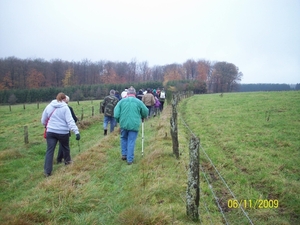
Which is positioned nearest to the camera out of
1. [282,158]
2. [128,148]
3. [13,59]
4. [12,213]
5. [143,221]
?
[143,221]

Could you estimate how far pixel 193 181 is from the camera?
371 centimetres

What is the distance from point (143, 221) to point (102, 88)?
70.9m

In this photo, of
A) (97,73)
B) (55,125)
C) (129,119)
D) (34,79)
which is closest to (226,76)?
(97,73)

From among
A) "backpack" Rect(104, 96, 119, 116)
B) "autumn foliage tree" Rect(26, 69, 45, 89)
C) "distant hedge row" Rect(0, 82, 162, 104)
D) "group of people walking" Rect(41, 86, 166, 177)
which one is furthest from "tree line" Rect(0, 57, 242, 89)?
"group of people walking" Rect(41, 86, 166, 177)

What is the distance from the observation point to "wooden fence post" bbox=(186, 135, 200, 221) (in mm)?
3676

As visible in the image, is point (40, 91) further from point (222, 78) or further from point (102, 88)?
point (222, 78)

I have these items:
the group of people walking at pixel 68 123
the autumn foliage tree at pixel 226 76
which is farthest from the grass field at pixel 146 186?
the autumn foliage tree at pixel 226 76

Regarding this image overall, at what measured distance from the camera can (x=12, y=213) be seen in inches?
152

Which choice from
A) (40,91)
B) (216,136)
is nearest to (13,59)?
(40,91)
